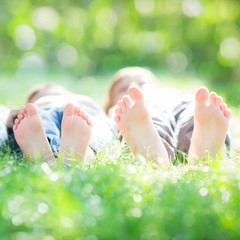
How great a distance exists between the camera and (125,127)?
185 centimetres

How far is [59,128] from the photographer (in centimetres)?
203

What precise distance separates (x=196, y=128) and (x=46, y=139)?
752 millimetres

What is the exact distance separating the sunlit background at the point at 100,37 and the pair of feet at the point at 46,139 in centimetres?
710

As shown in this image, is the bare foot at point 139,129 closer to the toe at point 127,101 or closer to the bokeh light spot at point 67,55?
the toe at point 127,101

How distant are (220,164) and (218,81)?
608 centimetres

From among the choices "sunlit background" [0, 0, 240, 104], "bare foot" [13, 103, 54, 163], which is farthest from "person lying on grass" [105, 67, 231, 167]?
"sunlit background" [0, 0, 240, 104]

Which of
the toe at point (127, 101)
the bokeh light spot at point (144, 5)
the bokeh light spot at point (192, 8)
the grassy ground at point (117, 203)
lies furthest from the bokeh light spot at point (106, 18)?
the grassy ground at point (117, 203)

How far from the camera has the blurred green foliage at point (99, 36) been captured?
9023mm

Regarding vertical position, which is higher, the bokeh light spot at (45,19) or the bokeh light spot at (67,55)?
the bokeh light spot at (45,19)

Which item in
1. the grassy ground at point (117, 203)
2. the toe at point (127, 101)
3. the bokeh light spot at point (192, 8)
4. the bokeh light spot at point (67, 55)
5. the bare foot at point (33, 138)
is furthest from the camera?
the bokeh light spot at point (67, 55)

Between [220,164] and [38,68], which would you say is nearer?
[220,164]

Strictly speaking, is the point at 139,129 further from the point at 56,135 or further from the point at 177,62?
the point at 177,62

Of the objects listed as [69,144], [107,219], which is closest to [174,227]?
[107,219]

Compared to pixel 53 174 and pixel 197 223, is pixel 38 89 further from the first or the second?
pixel 197 223
